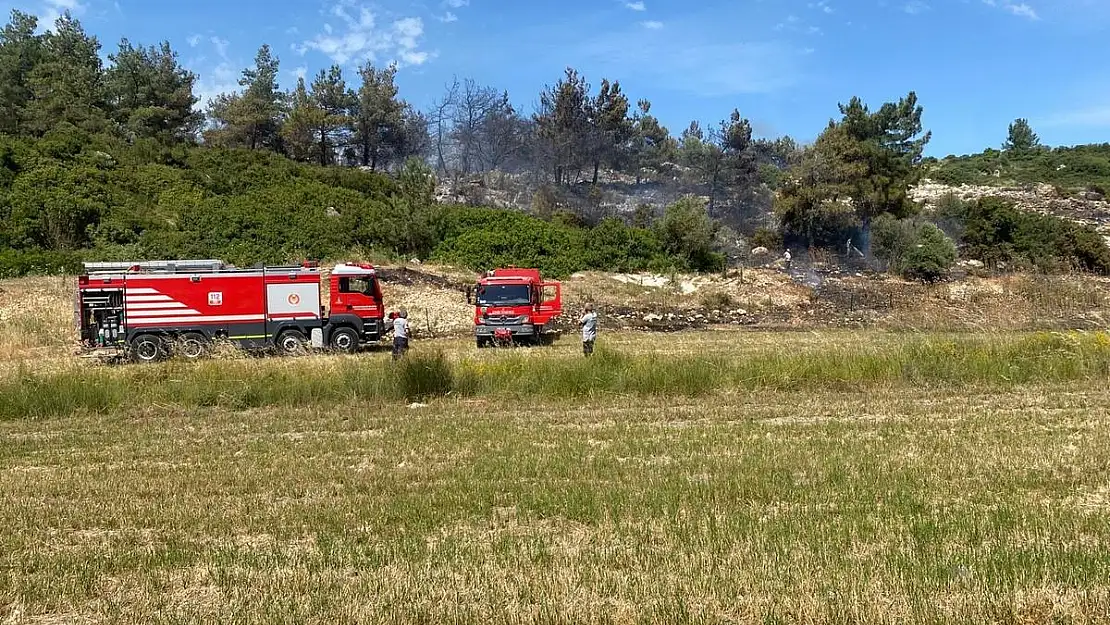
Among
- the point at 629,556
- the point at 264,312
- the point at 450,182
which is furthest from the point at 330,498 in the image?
the point at 450,182

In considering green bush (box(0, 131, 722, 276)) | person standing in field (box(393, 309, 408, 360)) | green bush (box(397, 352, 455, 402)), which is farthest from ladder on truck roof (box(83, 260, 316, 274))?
green bush (box(0, 131, 722, 276))

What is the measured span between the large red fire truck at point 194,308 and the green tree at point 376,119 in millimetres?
42039

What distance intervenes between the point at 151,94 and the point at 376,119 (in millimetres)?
16152

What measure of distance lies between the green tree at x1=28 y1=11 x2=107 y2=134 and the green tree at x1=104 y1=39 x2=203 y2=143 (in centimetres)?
136

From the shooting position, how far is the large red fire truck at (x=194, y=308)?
2134 cm

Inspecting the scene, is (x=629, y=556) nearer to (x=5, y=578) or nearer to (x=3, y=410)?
(x=5, y=578)

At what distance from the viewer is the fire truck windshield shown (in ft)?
78.5

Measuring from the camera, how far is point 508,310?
2383cm

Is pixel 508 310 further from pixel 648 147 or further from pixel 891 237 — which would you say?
pixel 648 147

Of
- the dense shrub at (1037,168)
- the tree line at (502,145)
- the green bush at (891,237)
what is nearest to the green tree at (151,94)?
the tree line at (502,145)

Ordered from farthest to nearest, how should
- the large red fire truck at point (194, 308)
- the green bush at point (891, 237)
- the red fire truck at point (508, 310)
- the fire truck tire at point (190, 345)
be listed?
the green bush at point (891, 237) < the red fire truck at point (508, 310) < the large red fire truck at point (194, 308) < the fire truck tire at point (190, 345)

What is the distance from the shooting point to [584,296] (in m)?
34.2

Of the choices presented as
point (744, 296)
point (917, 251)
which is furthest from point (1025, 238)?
point (744, 296)

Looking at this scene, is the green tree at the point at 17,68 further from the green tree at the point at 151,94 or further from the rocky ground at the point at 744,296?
the rocky ground at the point at 744,296
